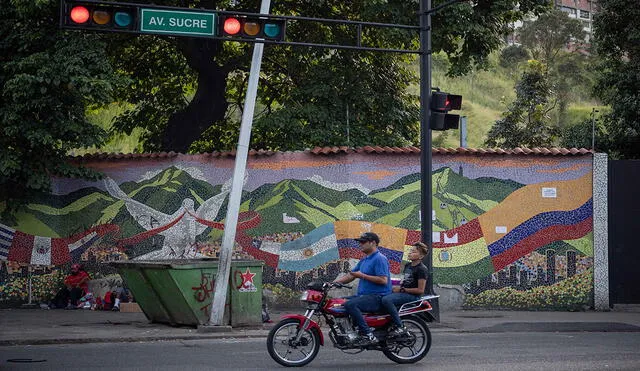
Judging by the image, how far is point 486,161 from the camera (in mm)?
21359

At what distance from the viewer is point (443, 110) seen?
18.4m

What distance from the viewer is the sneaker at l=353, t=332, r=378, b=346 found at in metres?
12.4

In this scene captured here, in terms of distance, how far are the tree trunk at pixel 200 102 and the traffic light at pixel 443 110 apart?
9.11 meters

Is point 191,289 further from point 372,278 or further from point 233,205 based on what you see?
point 372,278

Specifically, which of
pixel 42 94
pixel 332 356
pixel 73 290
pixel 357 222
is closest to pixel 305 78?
pixel 357 222

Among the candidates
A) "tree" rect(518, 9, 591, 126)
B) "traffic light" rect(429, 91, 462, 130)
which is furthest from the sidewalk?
"tree" rect(518, 9, 591, 126)

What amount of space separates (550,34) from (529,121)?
2891cm

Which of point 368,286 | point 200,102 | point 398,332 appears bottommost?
point 398,332

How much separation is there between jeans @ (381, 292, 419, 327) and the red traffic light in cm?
606

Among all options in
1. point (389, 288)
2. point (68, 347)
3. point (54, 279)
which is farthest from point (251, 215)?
point (389, 288)

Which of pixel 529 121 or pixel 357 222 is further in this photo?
pixel 529 121

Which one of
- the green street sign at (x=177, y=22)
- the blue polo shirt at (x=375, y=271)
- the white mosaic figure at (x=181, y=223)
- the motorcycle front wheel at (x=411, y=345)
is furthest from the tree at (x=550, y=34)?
the blue polo shirt at (x=375, y=271)

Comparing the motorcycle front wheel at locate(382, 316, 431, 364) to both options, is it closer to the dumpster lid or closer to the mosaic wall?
the dumpster lid

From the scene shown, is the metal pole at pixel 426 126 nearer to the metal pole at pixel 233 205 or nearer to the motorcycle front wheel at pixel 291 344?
the metal pole at pixel 233 205
